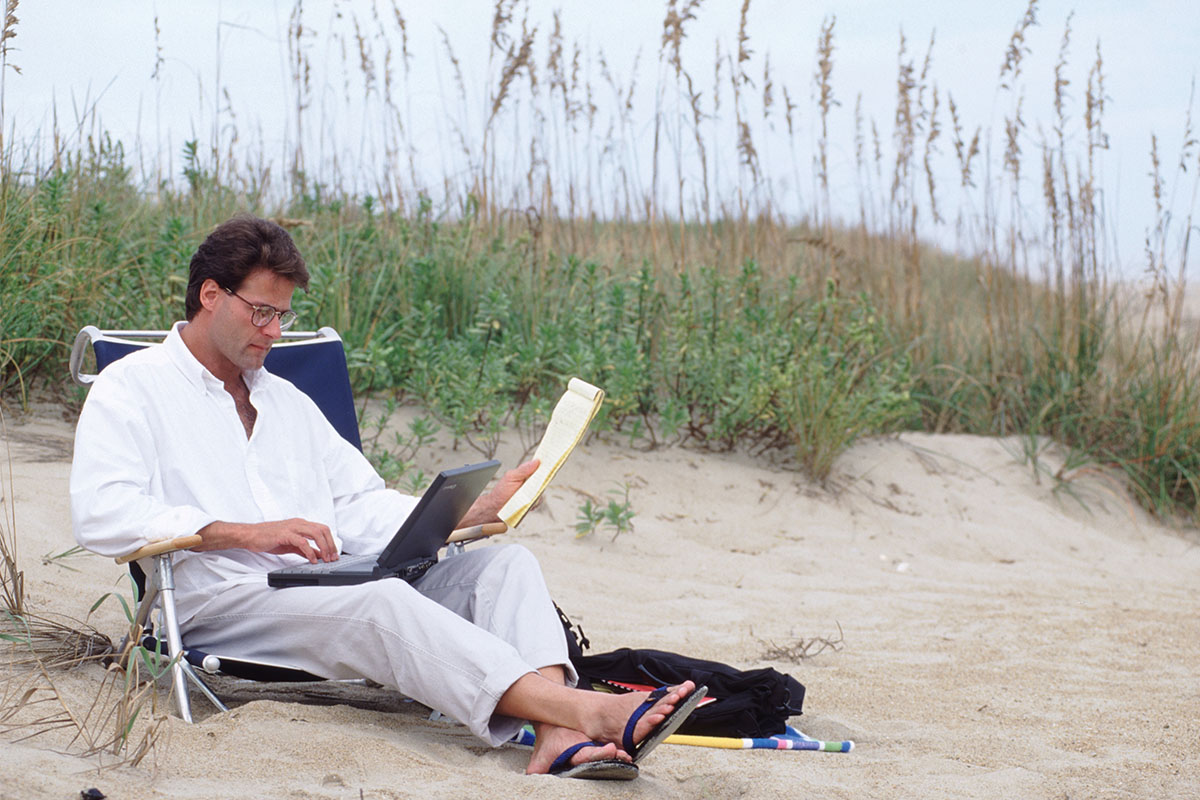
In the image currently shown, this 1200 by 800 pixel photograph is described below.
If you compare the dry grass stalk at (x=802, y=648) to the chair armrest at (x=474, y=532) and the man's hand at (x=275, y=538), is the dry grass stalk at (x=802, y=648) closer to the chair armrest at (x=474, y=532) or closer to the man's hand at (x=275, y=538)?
the chair armrest at (x=474, y=532)

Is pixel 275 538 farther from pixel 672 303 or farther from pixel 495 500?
pixel 672 303

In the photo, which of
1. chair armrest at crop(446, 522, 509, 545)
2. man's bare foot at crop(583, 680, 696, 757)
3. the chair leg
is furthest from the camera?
chair armrest at crop(446, 522, 509, 545)

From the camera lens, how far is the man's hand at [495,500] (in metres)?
3.31

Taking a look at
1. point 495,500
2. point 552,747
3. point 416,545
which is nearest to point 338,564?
point 416,545

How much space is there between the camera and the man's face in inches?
121

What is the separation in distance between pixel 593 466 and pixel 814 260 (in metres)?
2.30

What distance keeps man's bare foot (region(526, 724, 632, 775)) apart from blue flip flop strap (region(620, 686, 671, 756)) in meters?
0.02

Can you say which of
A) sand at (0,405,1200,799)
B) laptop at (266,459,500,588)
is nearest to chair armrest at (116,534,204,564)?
laptop at (266,459,500,588)

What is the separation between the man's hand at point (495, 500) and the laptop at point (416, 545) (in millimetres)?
118

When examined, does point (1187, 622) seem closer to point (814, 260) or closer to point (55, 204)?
point (814, 260)

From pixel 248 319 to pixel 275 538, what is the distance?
63cm

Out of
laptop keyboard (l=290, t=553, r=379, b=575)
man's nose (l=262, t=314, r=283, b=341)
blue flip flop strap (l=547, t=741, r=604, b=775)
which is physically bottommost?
blue flip flop strap (l=547, t=741, r=604, b=775)

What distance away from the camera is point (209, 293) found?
3.09 metres

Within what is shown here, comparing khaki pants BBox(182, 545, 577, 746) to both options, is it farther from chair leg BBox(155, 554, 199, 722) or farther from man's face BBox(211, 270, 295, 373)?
man's face BBox(211, 270, 295, 373)
